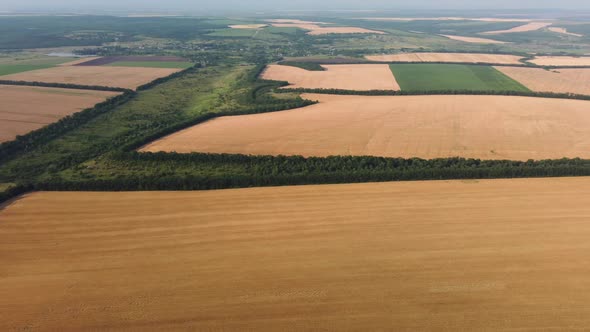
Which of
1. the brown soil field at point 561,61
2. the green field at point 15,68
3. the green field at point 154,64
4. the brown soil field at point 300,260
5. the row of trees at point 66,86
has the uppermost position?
the brown soil field at point 561,61

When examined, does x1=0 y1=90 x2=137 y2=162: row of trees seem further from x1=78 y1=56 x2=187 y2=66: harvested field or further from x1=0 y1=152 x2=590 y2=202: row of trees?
x1=78 y1=56 x2=187 y2=66: harvested field

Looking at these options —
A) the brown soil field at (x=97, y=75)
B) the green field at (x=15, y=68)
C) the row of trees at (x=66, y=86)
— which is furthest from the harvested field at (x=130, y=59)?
the row of trees at (x=66, y=86)

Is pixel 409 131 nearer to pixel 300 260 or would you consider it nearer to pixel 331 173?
pixel 331 173

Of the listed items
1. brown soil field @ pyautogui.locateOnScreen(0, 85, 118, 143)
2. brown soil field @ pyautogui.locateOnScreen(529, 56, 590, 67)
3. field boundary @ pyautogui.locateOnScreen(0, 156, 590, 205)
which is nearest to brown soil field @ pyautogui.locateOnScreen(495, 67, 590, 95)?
brown soil field @ pyautogui.locateOnScreen(529, 56, 590, 67)

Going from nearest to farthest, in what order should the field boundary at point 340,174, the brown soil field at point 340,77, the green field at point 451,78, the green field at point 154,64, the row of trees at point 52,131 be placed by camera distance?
the field boundary at point 340,174 < the row of trees at point 52,131 < the green field at point 451,78 < the brown soil field at point 340,77 < the green field at point 154,64

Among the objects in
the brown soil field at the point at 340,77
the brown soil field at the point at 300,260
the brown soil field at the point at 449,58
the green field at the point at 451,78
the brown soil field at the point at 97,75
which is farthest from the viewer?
the brown soil field at the point at 449,58

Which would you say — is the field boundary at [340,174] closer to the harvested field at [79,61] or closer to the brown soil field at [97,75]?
the brown soil field at [97,75]

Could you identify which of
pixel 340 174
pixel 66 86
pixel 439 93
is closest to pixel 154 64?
pixel 66 86

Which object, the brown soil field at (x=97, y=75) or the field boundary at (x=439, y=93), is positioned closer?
the field boundary at (x=439, y=93)
